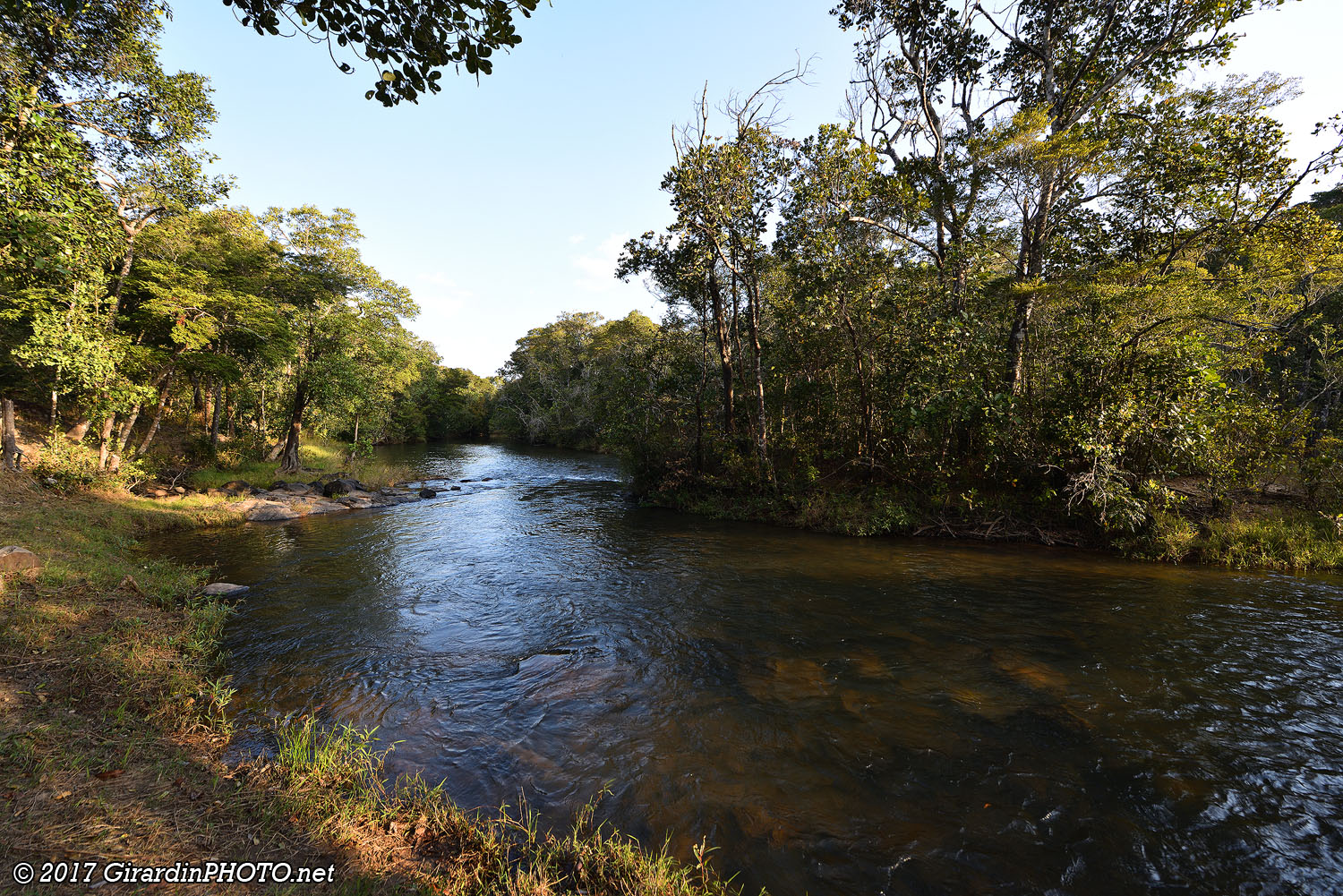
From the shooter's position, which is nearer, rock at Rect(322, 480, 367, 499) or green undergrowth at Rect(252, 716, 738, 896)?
green undergrowth at Rect(252, 716, 738, 896)

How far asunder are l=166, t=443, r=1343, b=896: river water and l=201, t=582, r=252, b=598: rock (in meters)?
0.58

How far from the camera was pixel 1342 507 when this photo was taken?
11.1 m

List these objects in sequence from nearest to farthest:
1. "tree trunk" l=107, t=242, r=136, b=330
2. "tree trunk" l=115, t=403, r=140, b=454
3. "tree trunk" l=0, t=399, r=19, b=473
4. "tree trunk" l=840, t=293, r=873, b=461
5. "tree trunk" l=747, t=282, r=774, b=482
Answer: "tree trunk" l=0, t=399, r=19, b=473
"tree trunk" l=107, t=242, r=136, b=330
"tree trunk" l=840, t=293, r=873, b=461
"tree trunk" l=115, t=403, r=140, b=454
"tree trunk" l=747, t=282, r=774, b=482

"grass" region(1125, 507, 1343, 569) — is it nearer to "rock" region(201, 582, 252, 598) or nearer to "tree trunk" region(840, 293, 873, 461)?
"tree trunk" region(840, 293, 873, 461)

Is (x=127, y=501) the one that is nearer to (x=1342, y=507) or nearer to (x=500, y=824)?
(x=500, y=824)

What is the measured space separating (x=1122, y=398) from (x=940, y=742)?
1115cm

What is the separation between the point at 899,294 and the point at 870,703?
536 inches

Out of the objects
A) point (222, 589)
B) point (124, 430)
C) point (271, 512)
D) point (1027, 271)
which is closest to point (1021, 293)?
point (1027, 271)

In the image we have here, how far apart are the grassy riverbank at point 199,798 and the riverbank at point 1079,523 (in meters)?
13.3

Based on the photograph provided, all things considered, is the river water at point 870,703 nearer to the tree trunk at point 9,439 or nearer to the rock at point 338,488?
the tree trunk at point 9,439

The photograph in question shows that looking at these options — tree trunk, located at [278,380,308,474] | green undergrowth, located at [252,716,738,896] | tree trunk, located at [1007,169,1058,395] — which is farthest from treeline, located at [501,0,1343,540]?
tree trunk, located at [278,380,308,474]

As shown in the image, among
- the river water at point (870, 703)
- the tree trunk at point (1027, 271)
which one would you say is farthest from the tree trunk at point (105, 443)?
the tree trunk at point (1027, 271)

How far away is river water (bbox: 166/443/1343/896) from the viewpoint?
13.6 feet

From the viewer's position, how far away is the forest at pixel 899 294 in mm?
11188
